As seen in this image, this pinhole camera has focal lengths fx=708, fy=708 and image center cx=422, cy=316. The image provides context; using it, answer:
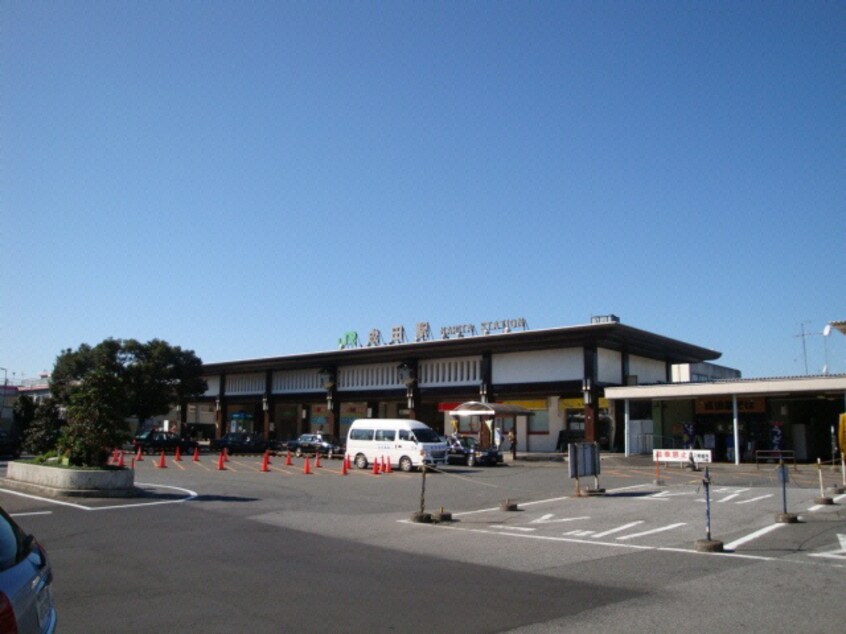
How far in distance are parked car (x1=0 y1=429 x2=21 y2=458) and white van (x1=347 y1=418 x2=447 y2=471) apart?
1752cm

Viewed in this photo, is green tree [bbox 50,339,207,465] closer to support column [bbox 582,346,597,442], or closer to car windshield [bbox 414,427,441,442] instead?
car windshield [bbox 414,427,441,442]

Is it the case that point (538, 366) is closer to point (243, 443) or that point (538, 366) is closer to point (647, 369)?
point (647, 369)

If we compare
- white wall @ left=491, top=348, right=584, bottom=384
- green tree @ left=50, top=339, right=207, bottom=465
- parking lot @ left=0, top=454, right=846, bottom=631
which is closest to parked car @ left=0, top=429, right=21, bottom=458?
green tree @ left=50, top=339, right=207, bottom=465

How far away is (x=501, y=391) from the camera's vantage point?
147 ft

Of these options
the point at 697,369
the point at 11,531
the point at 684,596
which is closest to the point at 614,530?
the point at 684,596

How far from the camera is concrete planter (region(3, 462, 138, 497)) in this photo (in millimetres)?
17859

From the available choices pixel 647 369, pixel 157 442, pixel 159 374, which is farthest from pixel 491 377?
pixel 159 374

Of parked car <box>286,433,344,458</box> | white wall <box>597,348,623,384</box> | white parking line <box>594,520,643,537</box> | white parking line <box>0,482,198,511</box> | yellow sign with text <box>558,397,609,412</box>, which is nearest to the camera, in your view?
white parking line <box>594,520,643,537</box>

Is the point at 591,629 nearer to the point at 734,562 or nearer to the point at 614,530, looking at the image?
the point at 734,562

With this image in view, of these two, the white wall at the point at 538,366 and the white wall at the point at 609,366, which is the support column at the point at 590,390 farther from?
the white wall at the point at 609,366

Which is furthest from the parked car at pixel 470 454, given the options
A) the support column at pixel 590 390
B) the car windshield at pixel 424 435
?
the support column at pixel 590 390

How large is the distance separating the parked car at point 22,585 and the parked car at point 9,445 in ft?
118

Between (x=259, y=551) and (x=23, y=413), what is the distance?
120ft

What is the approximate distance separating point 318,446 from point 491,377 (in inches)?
469
